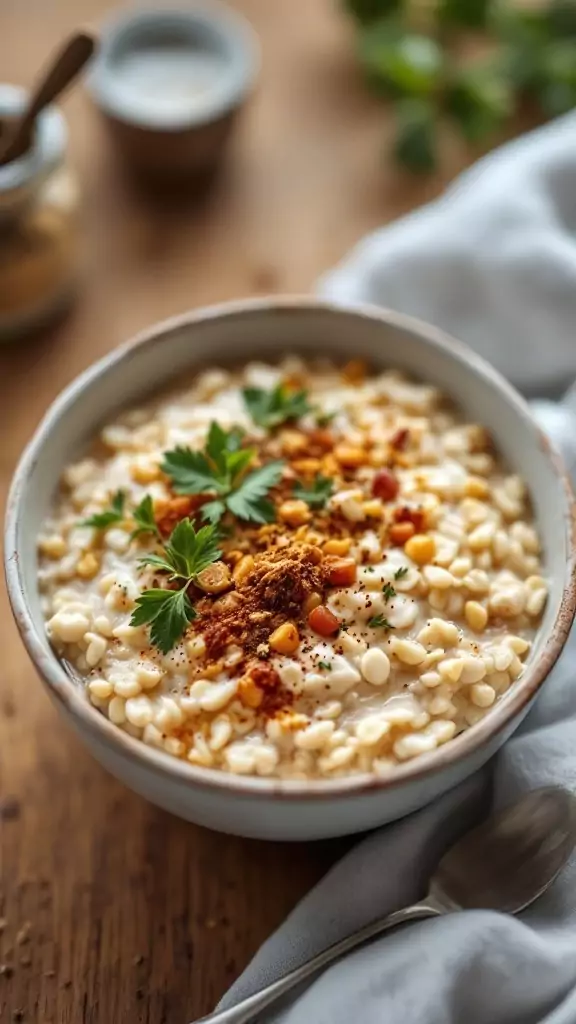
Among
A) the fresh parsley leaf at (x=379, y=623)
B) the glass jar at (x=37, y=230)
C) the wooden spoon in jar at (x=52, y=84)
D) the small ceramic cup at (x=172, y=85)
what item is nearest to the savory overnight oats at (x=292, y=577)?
the fresh parsley leaf at (x=379, y=623)

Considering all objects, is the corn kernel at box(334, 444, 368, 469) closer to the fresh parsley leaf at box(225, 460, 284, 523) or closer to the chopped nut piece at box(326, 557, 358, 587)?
the fresh parsley leaf at box(225, 460, 284, 523)

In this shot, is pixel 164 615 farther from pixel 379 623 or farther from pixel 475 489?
pixel 475 489

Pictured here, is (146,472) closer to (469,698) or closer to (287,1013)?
(469,698)

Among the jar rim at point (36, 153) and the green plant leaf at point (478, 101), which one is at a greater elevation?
the jar rim at point (36, 153)

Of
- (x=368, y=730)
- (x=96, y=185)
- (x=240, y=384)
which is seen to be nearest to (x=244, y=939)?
(x=368, y=730)

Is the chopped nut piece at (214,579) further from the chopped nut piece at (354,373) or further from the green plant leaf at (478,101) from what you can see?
the green plant leaf at (478,101)

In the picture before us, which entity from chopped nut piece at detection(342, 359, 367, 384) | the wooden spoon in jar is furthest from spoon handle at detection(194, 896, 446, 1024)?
the wooden spoon in jar
